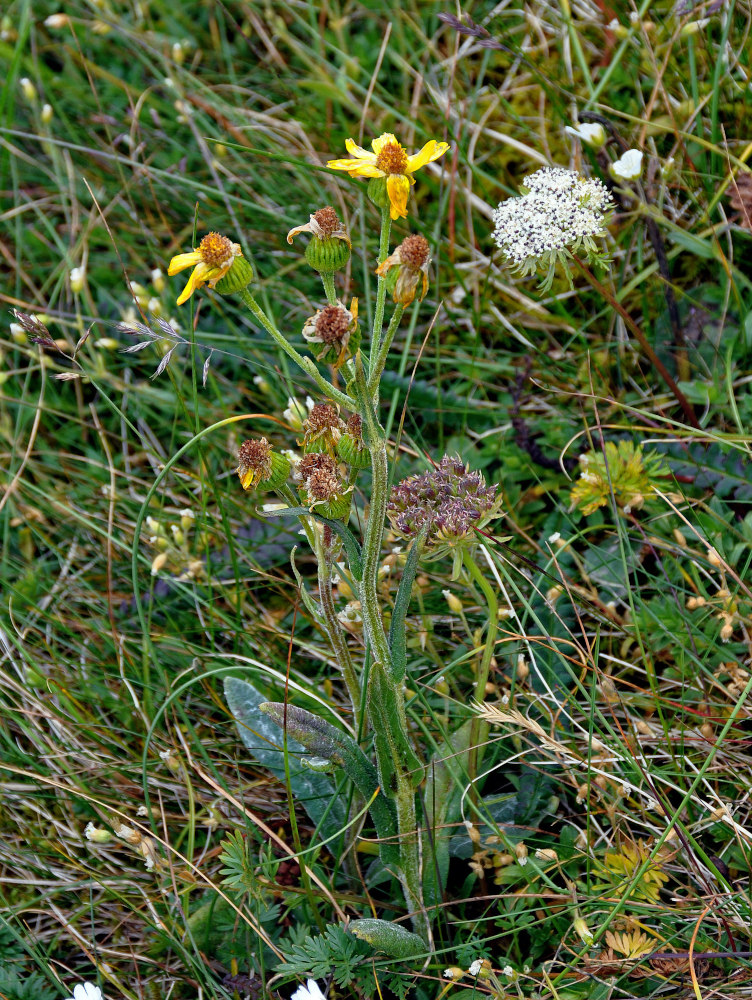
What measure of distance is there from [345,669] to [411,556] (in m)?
0.33

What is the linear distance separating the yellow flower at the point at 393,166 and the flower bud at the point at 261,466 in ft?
1.39

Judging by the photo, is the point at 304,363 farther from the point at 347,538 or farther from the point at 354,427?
the point at 347,538

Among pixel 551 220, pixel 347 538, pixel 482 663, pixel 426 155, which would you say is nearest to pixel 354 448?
pixel 347 538

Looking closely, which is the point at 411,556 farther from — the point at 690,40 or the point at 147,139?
the point at 147,139

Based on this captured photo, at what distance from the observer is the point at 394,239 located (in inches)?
102

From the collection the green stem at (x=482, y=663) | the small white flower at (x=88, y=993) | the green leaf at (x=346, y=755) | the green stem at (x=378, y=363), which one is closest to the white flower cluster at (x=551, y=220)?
the green stem at (x=378, y=363)

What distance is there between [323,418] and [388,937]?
92 centimetres

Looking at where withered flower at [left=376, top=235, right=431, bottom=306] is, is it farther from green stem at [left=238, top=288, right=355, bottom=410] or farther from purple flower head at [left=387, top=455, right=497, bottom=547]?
purple flower head at [left=387, top=455, right=497, bottom=547]

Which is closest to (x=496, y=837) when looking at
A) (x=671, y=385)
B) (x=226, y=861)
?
(x=226, y=861)

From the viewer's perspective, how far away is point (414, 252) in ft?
4.25

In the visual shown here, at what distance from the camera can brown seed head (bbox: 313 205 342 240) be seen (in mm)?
1363

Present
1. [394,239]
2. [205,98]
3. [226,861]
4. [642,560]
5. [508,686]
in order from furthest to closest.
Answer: [205,98] → [394,239] → [642,560] → [508,686] → [226,861]

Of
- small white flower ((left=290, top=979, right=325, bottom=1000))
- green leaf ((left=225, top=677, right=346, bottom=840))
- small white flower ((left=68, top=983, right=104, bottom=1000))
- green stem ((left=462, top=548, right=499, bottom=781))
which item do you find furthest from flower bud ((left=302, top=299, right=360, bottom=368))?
small white flower ((left=68, top=983, right=104, bottom=1000))

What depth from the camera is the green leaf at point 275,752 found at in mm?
1842
